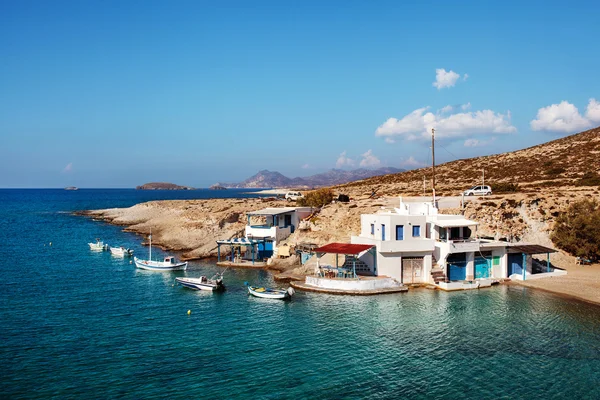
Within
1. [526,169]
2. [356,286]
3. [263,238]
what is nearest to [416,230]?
[356,286]

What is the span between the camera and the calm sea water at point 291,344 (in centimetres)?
2042

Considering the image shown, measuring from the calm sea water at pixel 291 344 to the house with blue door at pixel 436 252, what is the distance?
9.38ft

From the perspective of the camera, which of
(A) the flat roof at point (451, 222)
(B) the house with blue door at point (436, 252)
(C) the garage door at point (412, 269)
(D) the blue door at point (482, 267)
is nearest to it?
(B) the house with blue door at point (436, 252)

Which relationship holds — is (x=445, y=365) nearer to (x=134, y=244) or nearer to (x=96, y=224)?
(x=134, y=244)

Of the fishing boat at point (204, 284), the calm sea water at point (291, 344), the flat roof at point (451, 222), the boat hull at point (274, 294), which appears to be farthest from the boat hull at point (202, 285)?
the flat roof at point (451, 222)

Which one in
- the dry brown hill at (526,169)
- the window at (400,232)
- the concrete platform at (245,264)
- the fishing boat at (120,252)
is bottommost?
the concrete platform at (245,264)

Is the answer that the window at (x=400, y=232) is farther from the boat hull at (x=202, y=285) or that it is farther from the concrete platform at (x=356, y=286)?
the boat hull at (x=202, y=285)

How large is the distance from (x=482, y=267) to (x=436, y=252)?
457 cm

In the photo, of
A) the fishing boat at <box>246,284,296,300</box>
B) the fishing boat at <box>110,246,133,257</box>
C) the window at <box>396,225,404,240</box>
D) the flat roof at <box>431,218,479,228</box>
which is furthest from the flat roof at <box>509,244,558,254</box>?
the fishing boat at <box>110,246,133,257</box>

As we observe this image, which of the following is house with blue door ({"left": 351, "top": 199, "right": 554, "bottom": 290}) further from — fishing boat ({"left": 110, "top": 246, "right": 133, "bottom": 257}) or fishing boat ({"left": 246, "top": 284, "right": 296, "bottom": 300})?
fishing boat ({"left": 110, "top": 246, "right": 133, "bottom": 257})

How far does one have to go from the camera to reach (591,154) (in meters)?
81.9

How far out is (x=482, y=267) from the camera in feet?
133

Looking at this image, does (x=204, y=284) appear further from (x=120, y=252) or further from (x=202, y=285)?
(x=120, y=252)

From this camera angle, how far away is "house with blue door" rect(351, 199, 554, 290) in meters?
38.5
